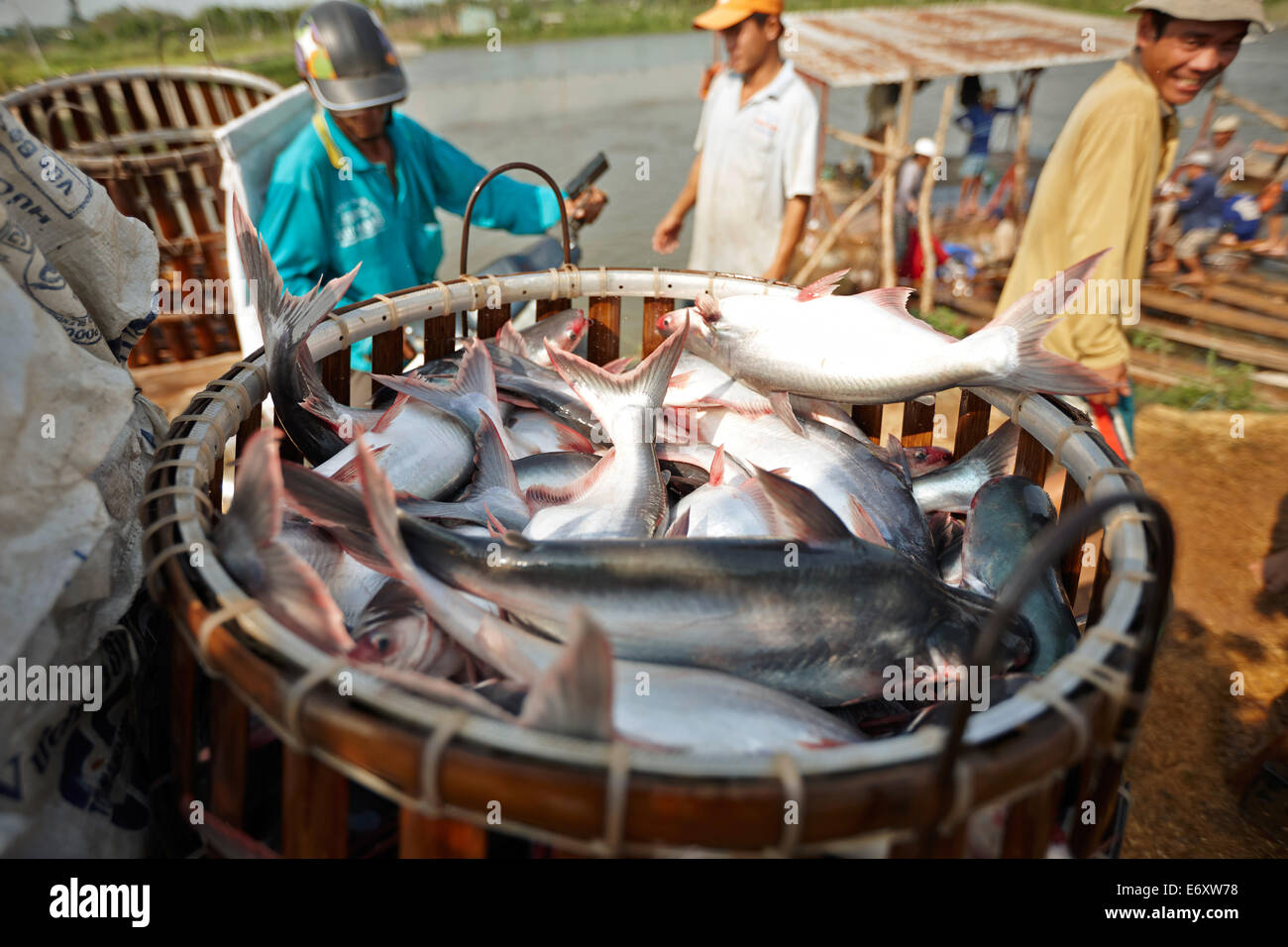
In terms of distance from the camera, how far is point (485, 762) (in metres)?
1.00

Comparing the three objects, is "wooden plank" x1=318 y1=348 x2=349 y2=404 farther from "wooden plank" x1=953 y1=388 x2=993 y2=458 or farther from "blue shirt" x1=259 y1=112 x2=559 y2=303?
"wooden plank" x1=953 y1=388 x2=993 y2=458

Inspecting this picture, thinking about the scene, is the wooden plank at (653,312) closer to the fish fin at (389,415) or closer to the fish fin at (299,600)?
the fish fin at (389,415)

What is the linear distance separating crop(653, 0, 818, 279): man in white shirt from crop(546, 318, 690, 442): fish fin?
2.91 m

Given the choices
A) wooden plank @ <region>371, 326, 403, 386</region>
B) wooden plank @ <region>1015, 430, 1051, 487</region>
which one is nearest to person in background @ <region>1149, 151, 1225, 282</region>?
wooden plank @ <region>1015, 430, 1051, 487</region>

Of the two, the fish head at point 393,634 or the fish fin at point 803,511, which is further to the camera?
the fish fin at point 803,511

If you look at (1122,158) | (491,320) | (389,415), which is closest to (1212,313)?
(1122,158)

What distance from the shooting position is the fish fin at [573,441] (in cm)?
232

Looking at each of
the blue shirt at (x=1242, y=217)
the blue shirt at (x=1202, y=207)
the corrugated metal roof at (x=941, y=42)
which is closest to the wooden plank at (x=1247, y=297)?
the blue shirt at (x=1202, y=207)

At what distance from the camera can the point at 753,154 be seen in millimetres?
4969

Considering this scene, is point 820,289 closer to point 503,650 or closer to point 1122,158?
point 503,650

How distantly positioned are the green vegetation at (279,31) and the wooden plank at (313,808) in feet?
53.8

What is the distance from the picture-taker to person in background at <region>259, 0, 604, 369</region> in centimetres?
361
